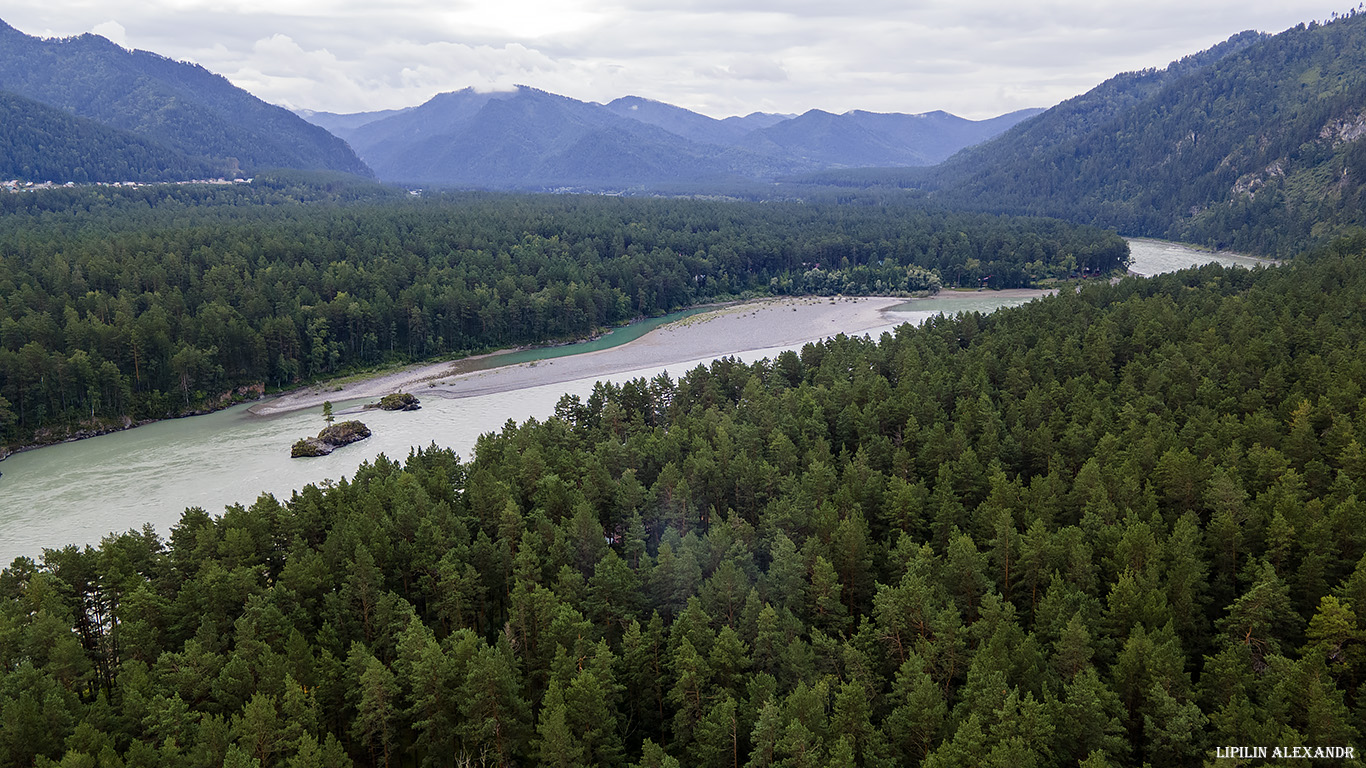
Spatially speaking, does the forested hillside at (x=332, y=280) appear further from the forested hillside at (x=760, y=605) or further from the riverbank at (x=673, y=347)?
the forested hillside at (x=760, y=605)

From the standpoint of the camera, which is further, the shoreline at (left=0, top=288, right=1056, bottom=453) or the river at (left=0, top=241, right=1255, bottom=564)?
the shoreline at (left=0, top=288, right=1056, bottom=453)

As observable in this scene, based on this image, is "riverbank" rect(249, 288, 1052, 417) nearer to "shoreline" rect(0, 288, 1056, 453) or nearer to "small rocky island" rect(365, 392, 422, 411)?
"shoreline" rect(0, 288, 1056, 453)

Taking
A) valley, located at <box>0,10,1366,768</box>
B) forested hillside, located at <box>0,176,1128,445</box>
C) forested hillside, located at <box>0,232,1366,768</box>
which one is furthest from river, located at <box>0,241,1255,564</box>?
forested hillside, located at <box>0,232,1366,768</box>

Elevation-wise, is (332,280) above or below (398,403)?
above

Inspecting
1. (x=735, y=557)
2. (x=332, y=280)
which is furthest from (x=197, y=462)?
(x=735, y=557)

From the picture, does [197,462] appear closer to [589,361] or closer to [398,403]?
[398,403]
